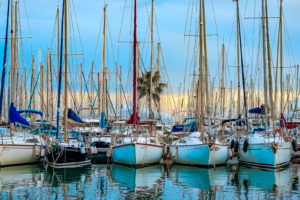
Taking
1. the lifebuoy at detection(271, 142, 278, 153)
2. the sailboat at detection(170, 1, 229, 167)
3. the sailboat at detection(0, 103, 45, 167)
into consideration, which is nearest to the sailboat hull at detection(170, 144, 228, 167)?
the sailboat at detection(170, 1, 229, 167)

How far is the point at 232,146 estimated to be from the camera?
113 feet

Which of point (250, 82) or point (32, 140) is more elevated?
point (250, 82)

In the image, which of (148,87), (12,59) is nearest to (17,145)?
(12,59)

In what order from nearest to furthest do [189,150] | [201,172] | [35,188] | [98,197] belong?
[98,197]
[35,188]
[201,172]
[189,150]

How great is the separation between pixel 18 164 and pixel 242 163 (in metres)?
16.0

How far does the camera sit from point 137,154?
3162 cm

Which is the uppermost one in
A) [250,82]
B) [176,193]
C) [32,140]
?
[250,82]

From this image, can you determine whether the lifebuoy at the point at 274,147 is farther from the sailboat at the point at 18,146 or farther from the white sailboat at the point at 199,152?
the sailboat at the point at 18,146

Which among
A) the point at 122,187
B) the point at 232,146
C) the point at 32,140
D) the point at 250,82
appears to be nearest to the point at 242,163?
the point at 232,146

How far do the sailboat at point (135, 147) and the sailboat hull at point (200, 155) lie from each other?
158 centimetres

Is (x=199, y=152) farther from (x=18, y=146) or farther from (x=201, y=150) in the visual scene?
(x=18, y=146)

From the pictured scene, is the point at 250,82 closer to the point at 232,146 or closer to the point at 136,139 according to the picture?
the point at 232,146

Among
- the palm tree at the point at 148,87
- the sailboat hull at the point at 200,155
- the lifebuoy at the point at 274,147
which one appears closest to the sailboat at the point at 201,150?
the sailboat hull at the point at 200,155

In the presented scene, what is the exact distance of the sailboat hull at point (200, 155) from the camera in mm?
Result: 31906
